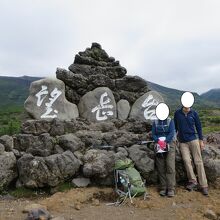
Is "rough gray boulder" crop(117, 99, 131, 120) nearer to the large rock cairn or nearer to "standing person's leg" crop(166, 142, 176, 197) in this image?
the large rock cairn

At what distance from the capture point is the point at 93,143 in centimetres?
1162

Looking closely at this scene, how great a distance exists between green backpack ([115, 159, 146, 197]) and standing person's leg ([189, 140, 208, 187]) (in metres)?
1.81

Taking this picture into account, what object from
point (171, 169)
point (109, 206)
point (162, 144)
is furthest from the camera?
point (171, 169)

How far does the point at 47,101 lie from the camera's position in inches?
473

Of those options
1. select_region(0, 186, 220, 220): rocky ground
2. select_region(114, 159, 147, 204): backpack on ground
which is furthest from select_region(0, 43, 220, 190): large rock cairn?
select_region(0, 186, 220, 220): rocky ground

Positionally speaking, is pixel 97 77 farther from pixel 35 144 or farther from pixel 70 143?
pixel 35 144

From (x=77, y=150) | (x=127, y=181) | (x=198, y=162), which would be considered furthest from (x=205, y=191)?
(x=77, y=150)

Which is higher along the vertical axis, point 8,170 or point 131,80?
point 131,80

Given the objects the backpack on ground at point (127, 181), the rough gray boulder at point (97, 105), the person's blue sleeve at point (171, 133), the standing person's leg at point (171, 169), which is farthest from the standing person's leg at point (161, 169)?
the rough gray boulder at point (97, 105)

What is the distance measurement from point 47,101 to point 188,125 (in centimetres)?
445

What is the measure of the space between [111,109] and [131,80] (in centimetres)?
155

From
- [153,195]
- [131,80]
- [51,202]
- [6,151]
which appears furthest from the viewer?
[131,80]

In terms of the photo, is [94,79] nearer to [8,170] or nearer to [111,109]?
[111,109]

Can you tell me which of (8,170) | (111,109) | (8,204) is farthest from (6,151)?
(111,109)
